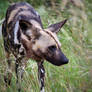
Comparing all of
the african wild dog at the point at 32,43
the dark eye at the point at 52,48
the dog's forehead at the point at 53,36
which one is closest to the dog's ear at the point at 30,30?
the african wild dog at the point at 32,43

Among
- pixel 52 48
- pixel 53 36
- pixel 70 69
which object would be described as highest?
pixel 53 36

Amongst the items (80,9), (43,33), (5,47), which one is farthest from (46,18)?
(80,9)

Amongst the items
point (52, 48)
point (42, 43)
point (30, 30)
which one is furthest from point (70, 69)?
point (30, 30)

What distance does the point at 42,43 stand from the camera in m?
2.69

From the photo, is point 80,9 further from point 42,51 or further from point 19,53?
point 19,53

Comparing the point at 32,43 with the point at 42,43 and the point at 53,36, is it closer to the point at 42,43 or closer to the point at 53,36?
the point at 42,43

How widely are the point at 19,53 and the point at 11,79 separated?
1.09 ft

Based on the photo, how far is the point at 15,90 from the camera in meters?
2.54

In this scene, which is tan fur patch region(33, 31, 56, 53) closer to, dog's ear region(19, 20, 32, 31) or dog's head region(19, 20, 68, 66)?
dog's head region(19, 20, 68, 66)

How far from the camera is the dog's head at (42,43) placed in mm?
2621

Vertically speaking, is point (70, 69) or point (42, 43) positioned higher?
point (42, 43)

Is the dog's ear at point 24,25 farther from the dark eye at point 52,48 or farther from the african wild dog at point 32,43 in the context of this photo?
the dark eye at point 52,48

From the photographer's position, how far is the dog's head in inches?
103

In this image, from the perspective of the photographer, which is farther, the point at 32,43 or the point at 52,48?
the point at 32,43
